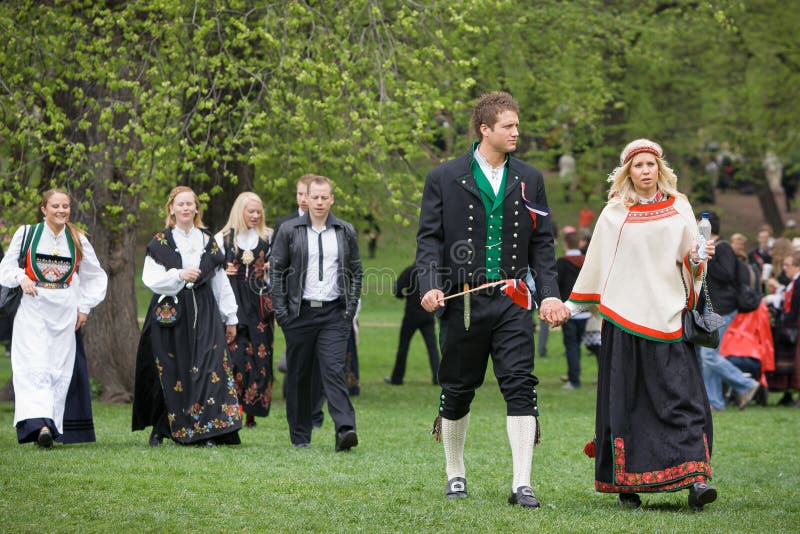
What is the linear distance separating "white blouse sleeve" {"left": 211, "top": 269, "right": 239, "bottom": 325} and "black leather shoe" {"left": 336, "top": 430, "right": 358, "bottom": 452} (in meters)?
1.50

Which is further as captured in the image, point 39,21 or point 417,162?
point 417,162

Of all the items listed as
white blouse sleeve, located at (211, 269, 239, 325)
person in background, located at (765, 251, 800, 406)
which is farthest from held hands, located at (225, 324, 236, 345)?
person in background, located at (765, 251, 800, 406)

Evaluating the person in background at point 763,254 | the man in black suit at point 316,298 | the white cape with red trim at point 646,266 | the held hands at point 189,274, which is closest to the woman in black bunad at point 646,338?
the white cape with red trim at point 646,266

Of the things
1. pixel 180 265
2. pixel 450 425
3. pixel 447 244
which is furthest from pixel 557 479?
pixel 180 265

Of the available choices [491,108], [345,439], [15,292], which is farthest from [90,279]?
[491,108]

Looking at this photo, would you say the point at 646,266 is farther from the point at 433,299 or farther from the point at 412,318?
the point at 412,318

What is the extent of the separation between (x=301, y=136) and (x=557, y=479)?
6.78 m

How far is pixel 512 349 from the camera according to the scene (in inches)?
271

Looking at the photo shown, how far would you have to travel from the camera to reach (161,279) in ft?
32.9

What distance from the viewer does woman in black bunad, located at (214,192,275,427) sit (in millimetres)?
11961

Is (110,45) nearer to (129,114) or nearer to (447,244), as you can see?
(129,114)

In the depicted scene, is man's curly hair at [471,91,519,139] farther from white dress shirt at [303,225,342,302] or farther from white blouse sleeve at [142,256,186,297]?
white blouse sleeve at [142,256,186,297]

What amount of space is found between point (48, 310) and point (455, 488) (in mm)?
4340

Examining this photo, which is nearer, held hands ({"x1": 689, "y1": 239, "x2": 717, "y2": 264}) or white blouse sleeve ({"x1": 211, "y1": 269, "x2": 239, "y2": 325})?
held hands ({"x1": 689, "y1": 239, "x2": 717, "y2": 264})
